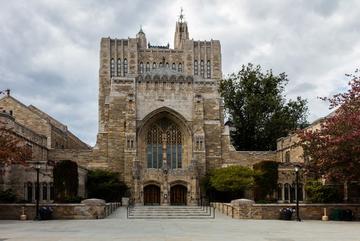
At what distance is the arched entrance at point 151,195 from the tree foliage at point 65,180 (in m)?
10.0

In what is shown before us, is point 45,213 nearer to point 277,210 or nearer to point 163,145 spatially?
point 277,210

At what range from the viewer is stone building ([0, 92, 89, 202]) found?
3834 centimetres

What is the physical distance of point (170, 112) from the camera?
49.2 m

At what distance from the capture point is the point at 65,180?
123ft

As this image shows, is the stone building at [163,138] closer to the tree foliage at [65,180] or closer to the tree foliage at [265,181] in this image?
the tree foliage at [265,181]

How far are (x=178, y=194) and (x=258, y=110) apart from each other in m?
15.0

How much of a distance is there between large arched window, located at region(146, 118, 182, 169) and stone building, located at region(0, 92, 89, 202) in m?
6.89

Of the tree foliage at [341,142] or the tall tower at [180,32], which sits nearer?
the tree foliage at [341,142]

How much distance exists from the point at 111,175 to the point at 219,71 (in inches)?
1395

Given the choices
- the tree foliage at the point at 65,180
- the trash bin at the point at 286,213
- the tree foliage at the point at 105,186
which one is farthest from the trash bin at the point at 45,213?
the tree foliage at the point at 105,186

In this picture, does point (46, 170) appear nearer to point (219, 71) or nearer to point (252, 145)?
point (252, 145)

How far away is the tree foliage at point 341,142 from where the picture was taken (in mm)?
27203

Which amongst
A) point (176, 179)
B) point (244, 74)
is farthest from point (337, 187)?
point (244, 74)

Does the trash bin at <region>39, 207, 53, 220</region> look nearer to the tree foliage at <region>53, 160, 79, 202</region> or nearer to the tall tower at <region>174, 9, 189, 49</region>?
the tree foliage at <region>53, 160, 79, 202</region>
